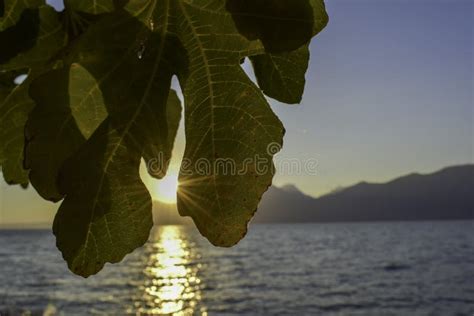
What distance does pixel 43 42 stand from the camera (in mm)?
759

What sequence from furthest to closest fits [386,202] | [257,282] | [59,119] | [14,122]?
[386,202], [257,282], [14,122], [59,119]

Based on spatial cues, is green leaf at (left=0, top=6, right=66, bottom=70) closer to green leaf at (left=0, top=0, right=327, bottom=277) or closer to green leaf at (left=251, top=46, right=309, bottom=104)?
green leaf at (left=0, top=0, right=327, bottom=277)

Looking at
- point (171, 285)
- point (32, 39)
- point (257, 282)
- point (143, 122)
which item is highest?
point (32, 39)

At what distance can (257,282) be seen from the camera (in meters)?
46.5

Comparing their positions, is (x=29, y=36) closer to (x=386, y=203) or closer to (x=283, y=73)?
(x=283, y=73)

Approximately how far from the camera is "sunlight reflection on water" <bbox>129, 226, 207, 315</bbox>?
35844 mm

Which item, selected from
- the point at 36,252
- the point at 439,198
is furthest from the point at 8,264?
the point at 439,198

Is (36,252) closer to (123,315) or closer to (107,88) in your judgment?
(123,315)

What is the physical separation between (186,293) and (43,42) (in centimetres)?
4134

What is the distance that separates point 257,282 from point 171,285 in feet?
22.3

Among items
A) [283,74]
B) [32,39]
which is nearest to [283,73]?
[283,74]

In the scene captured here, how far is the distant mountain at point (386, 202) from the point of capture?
138 meters

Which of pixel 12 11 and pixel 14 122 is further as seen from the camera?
pixel 14 122

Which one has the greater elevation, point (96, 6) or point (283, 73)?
point (96, 6)
